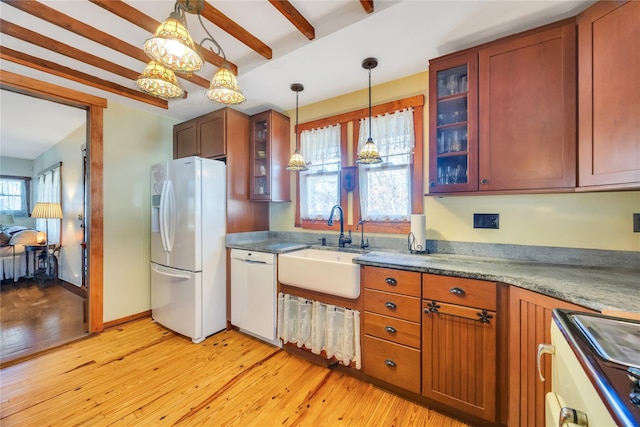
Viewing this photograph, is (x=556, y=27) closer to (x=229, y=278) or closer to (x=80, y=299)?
(x=229, y=278)

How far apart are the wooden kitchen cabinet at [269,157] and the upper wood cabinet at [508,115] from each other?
1640mm

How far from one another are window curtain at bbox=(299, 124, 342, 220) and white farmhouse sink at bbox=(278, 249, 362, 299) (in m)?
0.69

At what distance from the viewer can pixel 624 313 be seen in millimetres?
893

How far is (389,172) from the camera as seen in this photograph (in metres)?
2.33

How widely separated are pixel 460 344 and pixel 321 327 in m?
1.01

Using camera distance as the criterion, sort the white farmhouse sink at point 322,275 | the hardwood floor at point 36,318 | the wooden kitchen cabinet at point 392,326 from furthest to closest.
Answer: the hardwood floor at point 36,318
the white farmhouse sink at point 322,275
the wooden kitchen cabinet at point 392,326

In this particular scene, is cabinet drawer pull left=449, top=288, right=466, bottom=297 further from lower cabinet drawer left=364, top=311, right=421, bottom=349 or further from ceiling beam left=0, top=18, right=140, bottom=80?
ceiling beam left=0, top=18, right=140, bottom=80

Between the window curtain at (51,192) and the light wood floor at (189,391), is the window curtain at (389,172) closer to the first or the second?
the light wood floor at (189,391)

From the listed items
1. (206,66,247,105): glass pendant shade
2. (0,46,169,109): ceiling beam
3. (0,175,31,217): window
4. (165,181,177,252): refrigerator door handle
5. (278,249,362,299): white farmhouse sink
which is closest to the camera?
(206,66,247,105): glass pendant shade

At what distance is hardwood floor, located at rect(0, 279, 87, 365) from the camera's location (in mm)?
2287

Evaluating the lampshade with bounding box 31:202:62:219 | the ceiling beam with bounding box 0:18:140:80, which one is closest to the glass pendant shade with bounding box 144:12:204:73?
the ceiling beam with bounding box 0:18:140:80

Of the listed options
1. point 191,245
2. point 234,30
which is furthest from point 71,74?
point 191,245

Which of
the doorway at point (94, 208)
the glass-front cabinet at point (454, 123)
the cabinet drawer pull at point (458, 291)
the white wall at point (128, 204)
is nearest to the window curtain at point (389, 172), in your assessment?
the glass-front cabinet at point (454, 123)

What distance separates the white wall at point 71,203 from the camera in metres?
3.74
